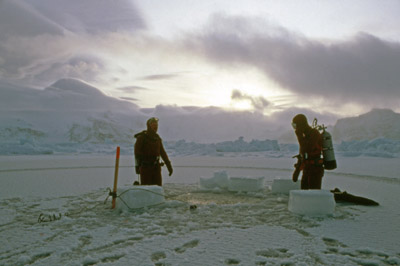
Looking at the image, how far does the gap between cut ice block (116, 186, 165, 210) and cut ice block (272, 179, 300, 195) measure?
2826 millimetres

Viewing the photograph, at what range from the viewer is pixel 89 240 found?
379cm

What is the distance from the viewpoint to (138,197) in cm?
540

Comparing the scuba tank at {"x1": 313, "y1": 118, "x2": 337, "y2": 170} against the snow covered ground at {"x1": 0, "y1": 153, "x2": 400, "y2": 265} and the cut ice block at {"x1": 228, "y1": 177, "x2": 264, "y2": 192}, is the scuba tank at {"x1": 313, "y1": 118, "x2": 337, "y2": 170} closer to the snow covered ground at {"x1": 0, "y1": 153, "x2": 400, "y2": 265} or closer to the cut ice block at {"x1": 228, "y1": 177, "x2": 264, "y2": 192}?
the snow covered ground at {"x1": 0, "y1": 153, "x2": 400, "y2": 265}

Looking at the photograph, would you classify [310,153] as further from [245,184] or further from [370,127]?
[370,127]

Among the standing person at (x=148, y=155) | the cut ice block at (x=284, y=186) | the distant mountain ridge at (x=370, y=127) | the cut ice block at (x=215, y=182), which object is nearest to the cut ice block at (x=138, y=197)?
the standing person at (x=148, y=155)

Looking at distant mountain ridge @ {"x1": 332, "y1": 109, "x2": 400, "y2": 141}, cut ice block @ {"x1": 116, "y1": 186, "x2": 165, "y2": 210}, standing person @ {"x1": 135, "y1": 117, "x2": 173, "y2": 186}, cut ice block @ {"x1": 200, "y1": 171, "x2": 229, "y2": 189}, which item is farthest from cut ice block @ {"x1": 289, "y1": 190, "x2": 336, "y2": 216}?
distant mountain ridge @ {"x1": 332, "y1": 109, "x2": 400, "y2": 141}

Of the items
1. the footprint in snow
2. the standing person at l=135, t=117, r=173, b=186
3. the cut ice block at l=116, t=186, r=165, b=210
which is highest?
the standing person at l=135, t=117, r=173, b=186

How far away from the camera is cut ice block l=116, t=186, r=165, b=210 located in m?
5.30

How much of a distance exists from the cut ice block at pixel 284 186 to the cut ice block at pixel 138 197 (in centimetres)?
283

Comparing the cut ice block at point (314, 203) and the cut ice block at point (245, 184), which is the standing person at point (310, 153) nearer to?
the cut ice block at point (314, 203)

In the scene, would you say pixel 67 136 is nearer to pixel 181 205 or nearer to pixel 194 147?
pixel 194 147

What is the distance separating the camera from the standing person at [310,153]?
599cm

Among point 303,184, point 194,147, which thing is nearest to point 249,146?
point 194,147

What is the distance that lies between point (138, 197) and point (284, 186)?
3.38 meters
